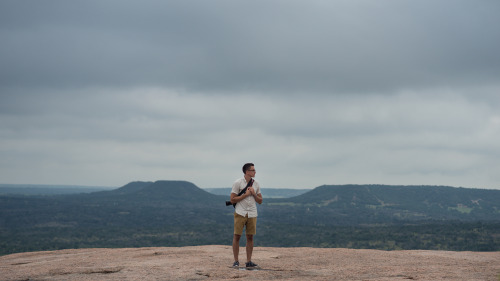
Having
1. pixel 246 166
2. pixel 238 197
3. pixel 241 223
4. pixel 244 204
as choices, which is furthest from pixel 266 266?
pixel 246 166

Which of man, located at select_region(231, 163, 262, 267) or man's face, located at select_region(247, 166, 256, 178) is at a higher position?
man's face, located at select_region(247, 166, 256, 178)

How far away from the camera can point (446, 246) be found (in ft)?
479

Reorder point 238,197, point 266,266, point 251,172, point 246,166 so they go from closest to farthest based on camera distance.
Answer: point 238,197
point 251,172
point 246,166
point 266,266

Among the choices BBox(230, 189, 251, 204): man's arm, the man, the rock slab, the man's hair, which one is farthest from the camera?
the man's hair

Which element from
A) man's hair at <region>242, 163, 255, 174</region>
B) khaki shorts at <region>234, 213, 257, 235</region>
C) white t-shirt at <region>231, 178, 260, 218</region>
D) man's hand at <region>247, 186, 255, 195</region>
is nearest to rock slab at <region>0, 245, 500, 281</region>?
khaki shorts at <region>234, 213, 257, 235</region>

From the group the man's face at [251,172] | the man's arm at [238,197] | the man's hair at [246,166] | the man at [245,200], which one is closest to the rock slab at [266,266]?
the man at [245,200]

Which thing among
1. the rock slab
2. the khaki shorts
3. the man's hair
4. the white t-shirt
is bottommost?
the rock slab

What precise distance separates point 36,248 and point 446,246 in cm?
13103

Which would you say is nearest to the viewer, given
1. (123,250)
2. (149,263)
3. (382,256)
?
(149,263)

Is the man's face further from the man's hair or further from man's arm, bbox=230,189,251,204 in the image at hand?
man's arm, bbox=230,189,251,204

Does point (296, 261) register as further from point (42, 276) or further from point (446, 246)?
point (446, 246)

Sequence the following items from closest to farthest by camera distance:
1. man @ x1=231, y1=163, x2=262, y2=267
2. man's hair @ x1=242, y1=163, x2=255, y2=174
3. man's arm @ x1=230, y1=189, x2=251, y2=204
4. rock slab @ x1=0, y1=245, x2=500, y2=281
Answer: rock slab @ x1=0, y1=245, x2=500, y2=281 < man's arm @ x1=230, y1=189, x2=251, y2=204 < man @ x1=231, y1=163, x2=262, y2=267 < man's hair @ x1=242, y1=163, x2=255, y2=174

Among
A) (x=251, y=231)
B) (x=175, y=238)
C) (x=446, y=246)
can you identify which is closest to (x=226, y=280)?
(x=251, y=231)

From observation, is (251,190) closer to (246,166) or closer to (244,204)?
(244,204)
